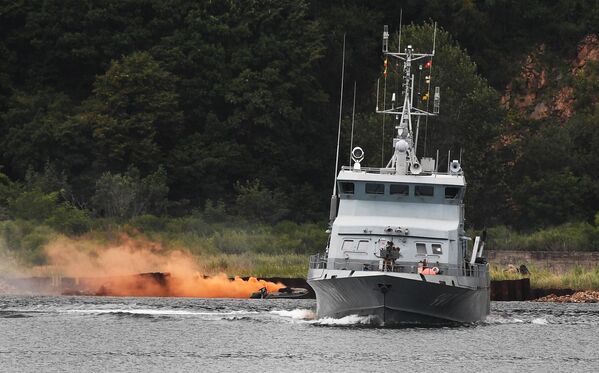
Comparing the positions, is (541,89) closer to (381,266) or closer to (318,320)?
(318,320)

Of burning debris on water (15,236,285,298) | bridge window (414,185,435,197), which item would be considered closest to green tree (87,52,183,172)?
burning debris on water (15,236,285,298)

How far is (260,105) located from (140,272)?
81.0 feet

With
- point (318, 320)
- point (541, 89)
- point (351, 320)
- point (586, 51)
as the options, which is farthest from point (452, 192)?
point (586, 51)

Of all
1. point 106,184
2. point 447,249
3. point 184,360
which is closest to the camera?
point 184,360

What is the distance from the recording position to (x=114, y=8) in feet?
471

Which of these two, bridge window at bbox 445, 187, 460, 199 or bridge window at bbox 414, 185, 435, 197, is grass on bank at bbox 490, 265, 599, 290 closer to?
bridge window at bbox 445, 187, 460, 199

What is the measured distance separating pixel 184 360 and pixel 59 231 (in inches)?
1963

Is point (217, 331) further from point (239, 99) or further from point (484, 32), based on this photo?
point (484, 32)

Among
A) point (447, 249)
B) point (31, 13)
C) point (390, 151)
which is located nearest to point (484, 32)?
point (390, 151)

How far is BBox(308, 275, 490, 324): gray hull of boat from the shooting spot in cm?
8281

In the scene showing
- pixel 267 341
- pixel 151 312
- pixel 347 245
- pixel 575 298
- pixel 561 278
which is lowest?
pixel 267 341

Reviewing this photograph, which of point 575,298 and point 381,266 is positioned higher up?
point 575,298

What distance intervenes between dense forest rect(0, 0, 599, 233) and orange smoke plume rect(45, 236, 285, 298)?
868 cm

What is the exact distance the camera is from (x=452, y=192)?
88.6 metres
